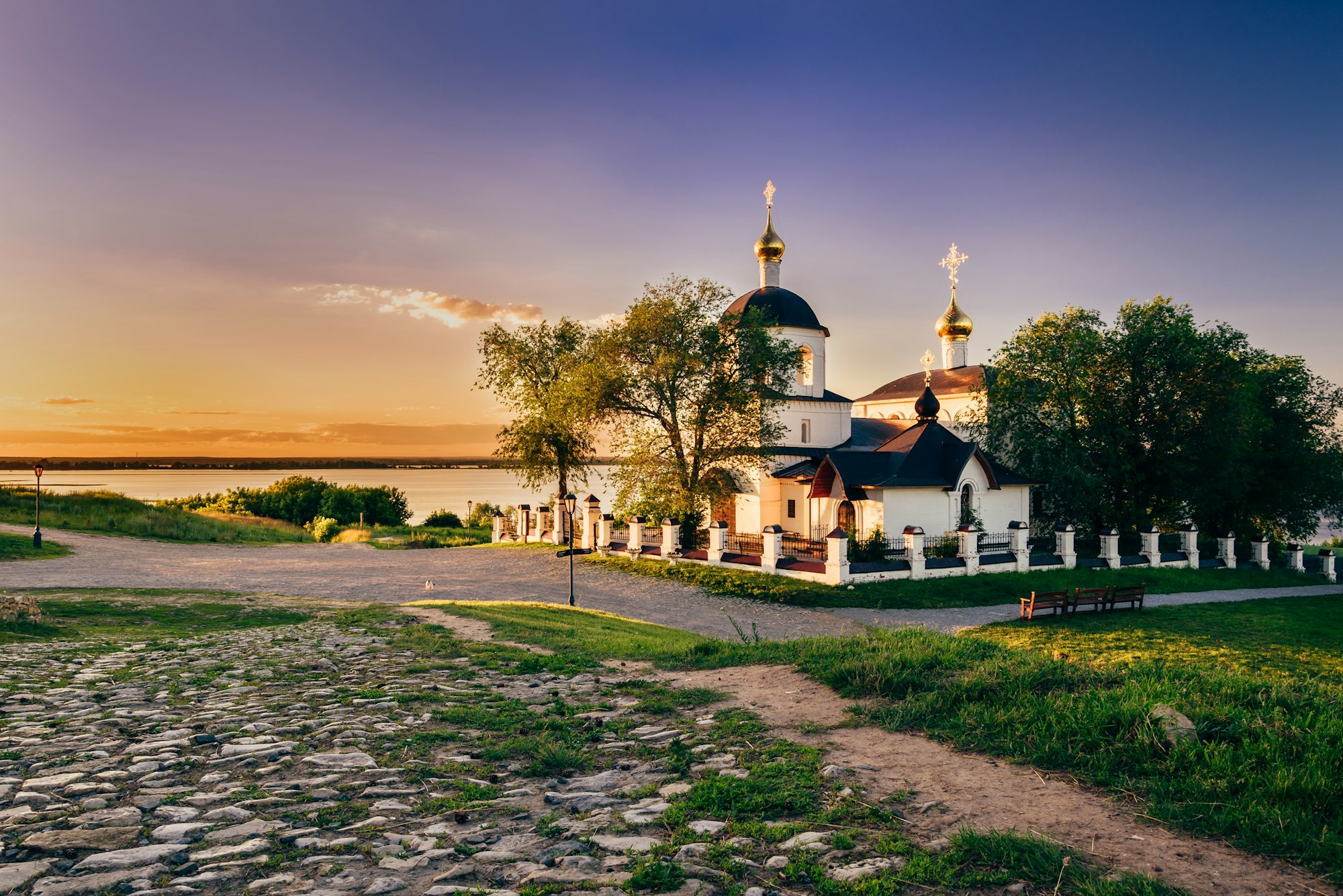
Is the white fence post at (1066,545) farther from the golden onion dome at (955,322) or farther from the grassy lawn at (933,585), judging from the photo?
the golden onion dome at (955,322)

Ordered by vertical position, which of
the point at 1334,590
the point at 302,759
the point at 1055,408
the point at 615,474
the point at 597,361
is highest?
the point at 597,361

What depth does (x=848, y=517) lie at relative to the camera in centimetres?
2523

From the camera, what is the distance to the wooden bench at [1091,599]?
55.2 feet

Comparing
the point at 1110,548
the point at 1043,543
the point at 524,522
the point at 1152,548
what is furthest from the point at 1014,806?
the point at 524,522

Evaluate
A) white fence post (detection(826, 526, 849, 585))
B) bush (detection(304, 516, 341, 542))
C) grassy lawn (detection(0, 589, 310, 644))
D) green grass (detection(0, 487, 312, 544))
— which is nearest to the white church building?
white fence post (detection(826, 526, 849, 585))

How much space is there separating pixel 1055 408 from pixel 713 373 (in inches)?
531

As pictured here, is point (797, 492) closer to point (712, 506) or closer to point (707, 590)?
point (712, 506)

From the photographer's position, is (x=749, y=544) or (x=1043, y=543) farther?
(x=1043, y=543)

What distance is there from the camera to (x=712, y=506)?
2617cm

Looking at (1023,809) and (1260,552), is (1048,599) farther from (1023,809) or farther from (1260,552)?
(1260,552)

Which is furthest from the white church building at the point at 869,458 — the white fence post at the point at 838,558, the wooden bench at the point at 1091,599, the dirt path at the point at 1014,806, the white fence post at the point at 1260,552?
the dirt path at the point at 1014,806

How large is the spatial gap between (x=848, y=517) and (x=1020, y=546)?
5.61m

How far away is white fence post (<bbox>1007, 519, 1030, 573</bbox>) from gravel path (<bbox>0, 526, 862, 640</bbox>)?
8.06 metres

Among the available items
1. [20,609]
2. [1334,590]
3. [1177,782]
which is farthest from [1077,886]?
[1334,590]
